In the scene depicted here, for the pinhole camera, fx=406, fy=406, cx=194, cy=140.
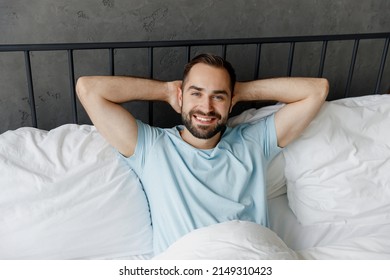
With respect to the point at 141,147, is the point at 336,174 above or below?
below

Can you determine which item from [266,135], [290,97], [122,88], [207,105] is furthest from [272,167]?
[122,88]

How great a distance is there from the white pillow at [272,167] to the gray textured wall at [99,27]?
331 mm

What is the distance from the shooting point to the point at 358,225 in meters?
1.31

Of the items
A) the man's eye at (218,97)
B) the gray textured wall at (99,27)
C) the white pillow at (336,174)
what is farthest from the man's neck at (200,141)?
the gray textured wall at (99,27)

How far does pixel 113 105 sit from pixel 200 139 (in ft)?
0.89

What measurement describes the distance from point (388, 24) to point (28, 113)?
160 centimetres

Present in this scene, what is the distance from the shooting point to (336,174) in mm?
1301

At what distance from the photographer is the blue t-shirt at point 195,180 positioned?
1.16 meters

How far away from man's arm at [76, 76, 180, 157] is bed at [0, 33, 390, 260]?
80mm

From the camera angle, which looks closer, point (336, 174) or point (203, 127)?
point (203, 127)

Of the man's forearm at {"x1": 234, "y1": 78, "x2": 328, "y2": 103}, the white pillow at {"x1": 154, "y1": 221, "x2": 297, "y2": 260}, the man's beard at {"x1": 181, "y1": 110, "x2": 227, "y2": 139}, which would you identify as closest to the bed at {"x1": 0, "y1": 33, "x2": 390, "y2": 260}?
the white pillow at {"x1": 154, "y1": 221, "x2": 297, "y2": 260}

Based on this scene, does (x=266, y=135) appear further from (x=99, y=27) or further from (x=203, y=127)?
(x=99, y=27)

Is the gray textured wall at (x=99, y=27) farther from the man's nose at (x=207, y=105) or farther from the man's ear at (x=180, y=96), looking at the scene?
the man's nose at (x=207, y=105)
